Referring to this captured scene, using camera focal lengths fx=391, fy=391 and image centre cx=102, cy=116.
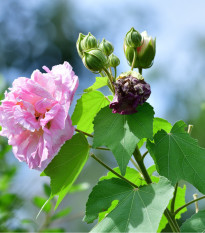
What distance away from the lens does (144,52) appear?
2.49 ft

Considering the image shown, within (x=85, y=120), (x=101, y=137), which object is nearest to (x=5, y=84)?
(x=85, y=120)

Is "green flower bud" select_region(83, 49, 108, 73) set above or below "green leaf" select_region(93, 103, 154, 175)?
above

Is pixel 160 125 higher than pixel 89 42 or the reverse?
the reverse

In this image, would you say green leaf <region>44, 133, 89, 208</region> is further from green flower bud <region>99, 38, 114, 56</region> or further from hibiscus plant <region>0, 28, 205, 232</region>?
green flower bud <region>99, 38, 114, 56</region>

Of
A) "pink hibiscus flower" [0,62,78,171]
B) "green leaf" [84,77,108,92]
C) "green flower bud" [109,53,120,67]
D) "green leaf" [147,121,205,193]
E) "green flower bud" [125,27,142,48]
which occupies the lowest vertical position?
"green leaf" [147,121,205,193]

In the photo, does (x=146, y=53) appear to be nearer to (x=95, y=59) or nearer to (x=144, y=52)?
(x=144, y=52)

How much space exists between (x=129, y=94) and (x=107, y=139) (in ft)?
0.28

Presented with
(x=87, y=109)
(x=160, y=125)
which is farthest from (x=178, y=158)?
(x=87, y=109)

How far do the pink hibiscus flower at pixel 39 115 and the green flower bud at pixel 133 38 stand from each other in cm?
13

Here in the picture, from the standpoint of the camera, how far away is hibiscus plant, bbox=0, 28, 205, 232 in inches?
25.5

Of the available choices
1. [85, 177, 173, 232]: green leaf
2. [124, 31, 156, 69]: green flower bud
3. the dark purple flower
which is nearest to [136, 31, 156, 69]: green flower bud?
[124, 31, 156, 69]: green flower bud

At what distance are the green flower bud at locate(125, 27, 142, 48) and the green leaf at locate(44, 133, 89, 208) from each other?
0.66 feet

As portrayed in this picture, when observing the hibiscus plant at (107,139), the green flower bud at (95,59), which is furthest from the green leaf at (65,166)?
the green flower bud at (95,59)

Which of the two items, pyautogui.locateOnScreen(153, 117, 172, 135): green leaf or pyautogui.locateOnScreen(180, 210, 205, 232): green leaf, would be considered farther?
pyautogui.locateOnScreen(153, 117, 172, 135): green leaf
